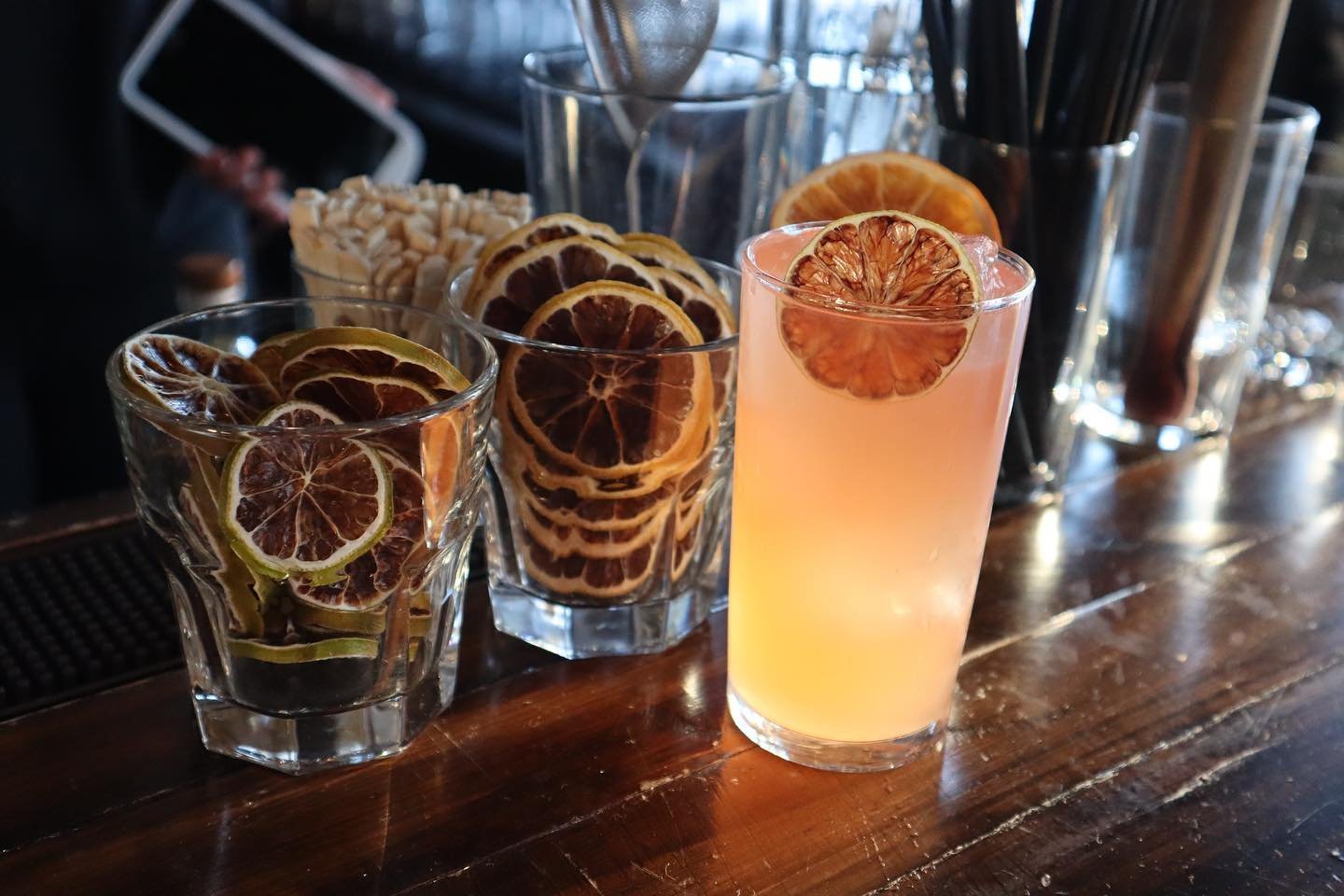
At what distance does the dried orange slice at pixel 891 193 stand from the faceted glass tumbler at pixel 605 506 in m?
0.06

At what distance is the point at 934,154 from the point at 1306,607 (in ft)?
1.19

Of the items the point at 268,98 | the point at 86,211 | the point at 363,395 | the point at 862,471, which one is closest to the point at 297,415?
the point at 363,395

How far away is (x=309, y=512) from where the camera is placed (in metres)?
0.52

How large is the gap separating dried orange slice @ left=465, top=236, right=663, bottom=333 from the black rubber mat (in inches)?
9.7

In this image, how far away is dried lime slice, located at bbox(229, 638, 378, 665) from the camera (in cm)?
55

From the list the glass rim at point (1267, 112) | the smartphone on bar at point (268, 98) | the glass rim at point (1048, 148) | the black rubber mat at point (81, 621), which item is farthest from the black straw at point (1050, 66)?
the smartphone on bar at point (268, 98)

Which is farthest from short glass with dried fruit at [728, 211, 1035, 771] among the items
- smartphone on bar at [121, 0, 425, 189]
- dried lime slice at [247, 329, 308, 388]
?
smartphone on bar at [121, 0, 425, 189]

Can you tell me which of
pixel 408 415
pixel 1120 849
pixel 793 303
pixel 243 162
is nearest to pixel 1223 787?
pixel 1120 849

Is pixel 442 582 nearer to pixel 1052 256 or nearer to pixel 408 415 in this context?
pixel 408 415

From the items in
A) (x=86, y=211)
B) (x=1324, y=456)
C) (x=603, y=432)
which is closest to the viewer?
(x=603, y=432)

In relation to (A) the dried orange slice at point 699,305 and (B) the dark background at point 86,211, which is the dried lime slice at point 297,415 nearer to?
(A) the dried orange slice at point 699,305

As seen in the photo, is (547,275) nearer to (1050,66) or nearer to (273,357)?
(273,357)

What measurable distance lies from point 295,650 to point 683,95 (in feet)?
1.45

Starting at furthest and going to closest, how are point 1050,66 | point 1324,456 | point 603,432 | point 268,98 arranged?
point 268,98 < point 1324,456 < point 1050,66 < point 603,432
